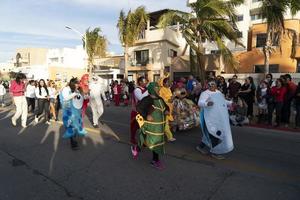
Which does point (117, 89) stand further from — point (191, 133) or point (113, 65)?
point (113, 65)

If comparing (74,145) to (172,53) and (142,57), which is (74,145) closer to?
(172,53)

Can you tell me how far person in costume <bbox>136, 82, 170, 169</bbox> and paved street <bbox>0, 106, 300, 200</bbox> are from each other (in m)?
0.43

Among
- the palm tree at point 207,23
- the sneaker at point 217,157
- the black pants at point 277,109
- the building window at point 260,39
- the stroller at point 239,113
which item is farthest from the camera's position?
the building window at point 260,39

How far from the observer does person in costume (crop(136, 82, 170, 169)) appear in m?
5.34

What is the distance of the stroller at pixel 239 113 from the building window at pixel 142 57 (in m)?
22.6

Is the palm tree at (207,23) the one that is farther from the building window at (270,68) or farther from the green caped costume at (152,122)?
the green caped costume at (152,122)

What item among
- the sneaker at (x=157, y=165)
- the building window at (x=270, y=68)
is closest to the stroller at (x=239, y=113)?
the sneaker at (x=157, y=165)

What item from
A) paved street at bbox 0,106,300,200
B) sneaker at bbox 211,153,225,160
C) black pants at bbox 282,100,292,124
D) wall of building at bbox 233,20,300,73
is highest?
wall of building at bbox 233,20,300,73

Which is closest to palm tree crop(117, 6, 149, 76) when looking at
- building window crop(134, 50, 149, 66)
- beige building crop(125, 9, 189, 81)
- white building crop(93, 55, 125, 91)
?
beige building crop(125, 9, 189, 81)

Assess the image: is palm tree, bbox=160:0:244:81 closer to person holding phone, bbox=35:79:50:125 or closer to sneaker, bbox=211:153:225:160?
person holding phone, bbox=35:79:50:125

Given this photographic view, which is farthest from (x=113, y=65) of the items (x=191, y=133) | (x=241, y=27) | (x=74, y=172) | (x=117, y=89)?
(x=74, y=172)

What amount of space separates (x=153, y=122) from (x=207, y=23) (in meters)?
14.0

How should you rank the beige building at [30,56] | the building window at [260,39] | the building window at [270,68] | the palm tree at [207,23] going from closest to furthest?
the palm tree at [207,23] → the building window at [270,68] → the building window at [260,39] → the beige building at [30,56]

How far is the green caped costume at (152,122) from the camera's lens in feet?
17.5
